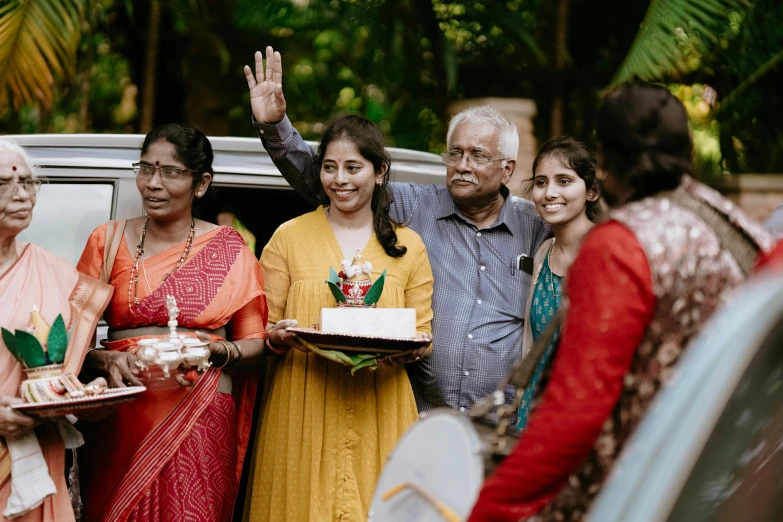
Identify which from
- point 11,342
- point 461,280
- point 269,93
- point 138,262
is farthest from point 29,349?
point 461,280

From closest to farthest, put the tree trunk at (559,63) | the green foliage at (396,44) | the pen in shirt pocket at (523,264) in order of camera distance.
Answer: the pen in shirt pocket at (523,264) < the green foliage at (396,44) < the tree trunk at (559,63)

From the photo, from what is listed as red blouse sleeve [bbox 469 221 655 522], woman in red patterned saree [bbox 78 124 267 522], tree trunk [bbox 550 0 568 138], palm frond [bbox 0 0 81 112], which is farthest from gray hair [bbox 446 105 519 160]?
tree trunk [bbox 550 0 568 138]

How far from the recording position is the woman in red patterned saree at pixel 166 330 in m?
3.55

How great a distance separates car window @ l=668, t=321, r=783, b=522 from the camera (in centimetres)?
168

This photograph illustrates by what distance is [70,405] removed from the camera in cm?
302

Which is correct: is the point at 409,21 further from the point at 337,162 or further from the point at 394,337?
the point at 394,337

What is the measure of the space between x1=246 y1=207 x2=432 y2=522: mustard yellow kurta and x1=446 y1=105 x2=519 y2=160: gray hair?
68cm

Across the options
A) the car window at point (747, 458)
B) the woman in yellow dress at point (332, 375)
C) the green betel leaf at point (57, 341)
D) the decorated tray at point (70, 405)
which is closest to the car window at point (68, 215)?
the woman in yellow dress at point (332, 375)

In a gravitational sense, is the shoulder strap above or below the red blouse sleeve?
above

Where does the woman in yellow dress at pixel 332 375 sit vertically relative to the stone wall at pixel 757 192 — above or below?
below

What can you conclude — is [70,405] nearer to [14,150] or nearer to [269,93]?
[14,150]

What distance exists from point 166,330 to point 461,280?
1237 mm

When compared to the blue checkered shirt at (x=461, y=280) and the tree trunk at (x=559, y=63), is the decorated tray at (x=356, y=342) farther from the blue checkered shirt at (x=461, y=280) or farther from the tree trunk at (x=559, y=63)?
the tree trunk at (x=559, y=63)

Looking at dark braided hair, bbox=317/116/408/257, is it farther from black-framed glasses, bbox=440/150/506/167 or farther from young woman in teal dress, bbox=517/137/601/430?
young woman in teal dress, bbox=517/137/601/430
